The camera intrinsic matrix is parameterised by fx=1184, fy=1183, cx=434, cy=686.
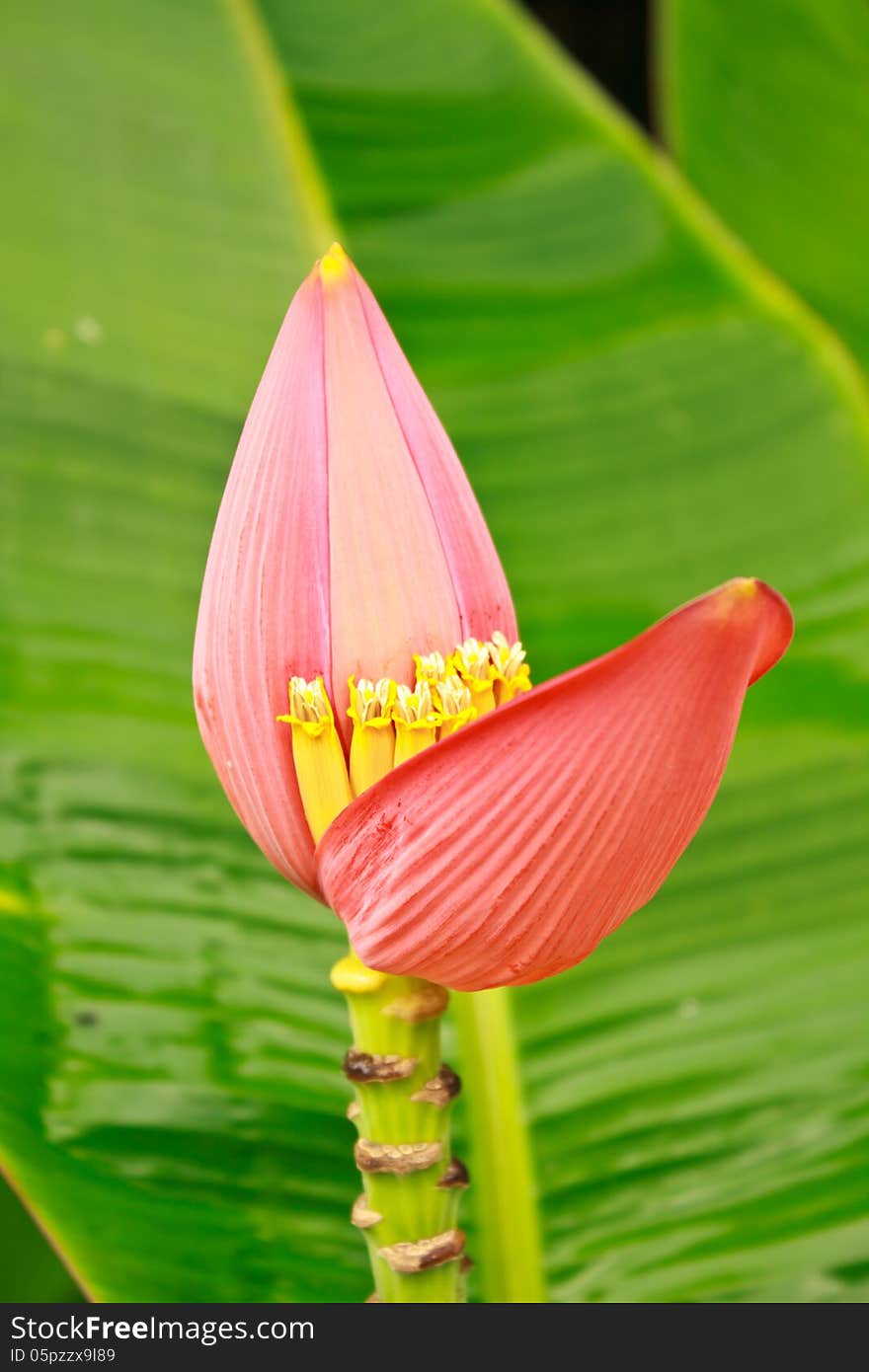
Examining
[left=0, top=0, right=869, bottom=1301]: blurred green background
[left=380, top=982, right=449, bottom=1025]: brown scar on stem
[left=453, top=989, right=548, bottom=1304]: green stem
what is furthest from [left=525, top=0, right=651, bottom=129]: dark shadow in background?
[left=380, top=982, right=449, bottom=1025]: brown scar on stem

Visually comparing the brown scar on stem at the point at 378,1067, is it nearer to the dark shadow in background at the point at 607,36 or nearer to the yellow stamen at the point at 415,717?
the yellow stamen at the point at 415,717

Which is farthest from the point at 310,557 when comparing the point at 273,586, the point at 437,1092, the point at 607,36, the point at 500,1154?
the point at 607,36

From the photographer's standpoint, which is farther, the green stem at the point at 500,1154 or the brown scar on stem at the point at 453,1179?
the green stem at the point at 500,1154

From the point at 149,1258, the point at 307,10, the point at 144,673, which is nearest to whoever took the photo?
the point at 149,1258

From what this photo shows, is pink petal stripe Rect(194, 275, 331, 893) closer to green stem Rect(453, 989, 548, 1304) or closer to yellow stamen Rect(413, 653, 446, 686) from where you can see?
yellow stamen Rect(413, 653, 446, 686)

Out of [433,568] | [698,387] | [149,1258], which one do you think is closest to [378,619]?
[433,568]

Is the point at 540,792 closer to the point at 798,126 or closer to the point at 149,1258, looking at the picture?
the point at 149,1258

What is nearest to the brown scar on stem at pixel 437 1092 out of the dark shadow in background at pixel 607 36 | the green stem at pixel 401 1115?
the green stem at pixel 401 1115
